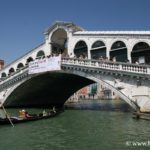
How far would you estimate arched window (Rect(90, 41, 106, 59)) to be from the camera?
81.5ft

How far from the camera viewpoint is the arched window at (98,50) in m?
24.8

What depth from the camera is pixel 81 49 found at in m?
26.8

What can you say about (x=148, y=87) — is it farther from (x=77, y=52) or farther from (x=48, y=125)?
(x=77, y=52)


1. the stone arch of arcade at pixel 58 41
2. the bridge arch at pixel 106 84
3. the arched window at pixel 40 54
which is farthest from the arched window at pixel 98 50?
the arched window at pixel 40 54

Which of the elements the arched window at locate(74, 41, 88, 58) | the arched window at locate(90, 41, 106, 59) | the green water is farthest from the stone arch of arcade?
the green water

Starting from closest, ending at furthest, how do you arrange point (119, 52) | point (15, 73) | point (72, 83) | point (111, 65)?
point (111, 65) → point (119, 52) → point (15, 73) → point (72, 83)

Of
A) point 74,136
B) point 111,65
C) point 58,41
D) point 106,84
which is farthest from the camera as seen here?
point 58,41

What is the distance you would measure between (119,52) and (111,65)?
368cm

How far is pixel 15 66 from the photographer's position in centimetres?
3294

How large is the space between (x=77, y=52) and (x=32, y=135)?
1383 centimetres

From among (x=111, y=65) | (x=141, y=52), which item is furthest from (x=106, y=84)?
(x=141, y=52)

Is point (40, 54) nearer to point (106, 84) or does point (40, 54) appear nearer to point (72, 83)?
point (72, 83)

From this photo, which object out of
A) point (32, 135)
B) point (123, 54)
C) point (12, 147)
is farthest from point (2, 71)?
point (12, 147)

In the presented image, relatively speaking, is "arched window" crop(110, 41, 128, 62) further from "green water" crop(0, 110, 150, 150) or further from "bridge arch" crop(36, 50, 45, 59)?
"bridge arch" crop(36, 50, 45, 59)
